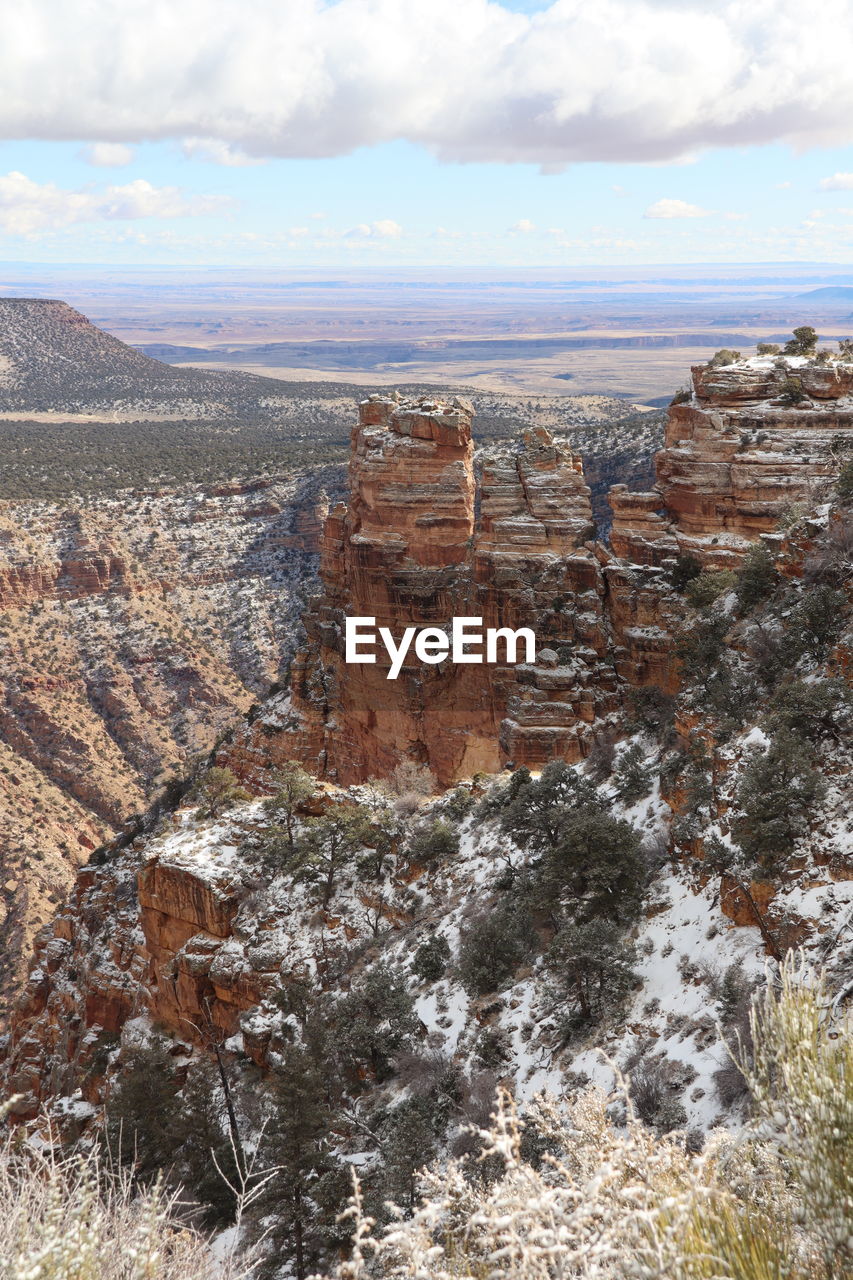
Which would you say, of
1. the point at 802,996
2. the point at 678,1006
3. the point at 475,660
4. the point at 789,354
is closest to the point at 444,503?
the point at 475,660

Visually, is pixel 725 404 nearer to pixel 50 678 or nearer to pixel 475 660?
pixel 475 660

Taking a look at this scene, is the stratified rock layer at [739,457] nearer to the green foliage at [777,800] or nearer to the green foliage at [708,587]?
the green foliage at [708,587]

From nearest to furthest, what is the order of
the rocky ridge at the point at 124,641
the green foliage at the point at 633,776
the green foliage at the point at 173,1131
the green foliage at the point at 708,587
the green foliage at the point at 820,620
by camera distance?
the green foliage at the point at 173,1131 → the green foliage at the point at 820,620 → the green foliage at the point at 633,776 → the green foliage at the point at 708,587 → the rocky ridge at the point at 124,641

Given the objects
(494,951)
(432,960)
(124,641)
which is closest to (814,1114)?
(494,951)

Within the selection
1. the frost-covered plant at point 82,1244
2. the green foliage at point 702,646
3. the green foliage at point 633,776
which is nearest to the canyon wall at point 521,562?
the green foliage at point 702,646

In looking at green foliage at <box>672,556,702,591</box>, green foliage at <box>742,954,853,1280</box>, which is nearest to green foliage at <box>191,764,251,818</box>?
green foliage at <box>672,556,702,591</box>

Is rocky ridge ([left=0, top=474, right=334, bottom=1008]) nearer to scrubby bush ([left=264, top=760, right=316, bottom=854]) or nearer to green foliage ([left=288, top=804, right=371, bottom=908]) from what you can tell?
scrubby bush ([left=264, top=760, right=316, bottom=854])
